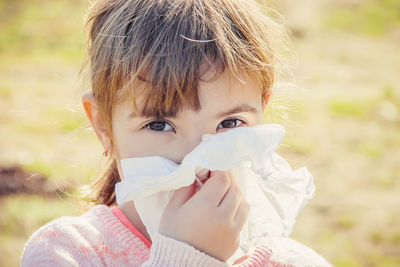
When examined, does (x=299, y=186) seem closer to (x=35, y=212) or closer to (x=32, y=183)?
(x=35, y=212)

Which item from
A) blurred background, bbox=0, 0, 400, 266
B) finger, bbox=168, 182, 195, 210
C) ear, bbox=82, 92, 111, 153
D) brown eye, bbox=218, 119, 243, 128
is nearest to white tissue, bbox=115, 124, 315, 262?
finger, bbox=168, 182, 195, 210

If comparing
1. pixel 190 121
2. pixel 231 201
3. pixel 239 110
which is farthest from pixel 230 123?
pixel 231 201

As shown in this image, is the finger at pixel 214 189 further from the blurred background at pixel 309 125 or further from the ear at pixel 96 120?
the blurred background at pixel 309 125

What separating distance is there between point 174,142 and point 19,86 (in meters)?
6.13

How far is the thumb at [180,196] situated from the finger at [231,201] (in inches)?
4.9

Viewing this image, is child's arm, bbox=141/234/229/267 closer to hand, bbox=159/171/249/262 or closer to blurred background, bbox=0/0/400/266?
hand, bbox=159/171/249/262

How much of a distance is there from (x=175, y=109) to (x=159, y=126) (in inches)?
4.4

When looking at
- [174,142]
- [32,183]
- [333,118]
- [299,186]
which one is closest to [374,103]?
[333,118]

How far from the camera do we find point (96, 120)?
2.16 metres

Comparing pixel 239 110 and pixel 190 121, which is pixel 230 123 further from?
pixel 190 121

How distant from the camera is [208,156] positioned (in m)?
1.71

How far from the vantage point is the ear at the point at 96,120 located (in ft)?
6.99

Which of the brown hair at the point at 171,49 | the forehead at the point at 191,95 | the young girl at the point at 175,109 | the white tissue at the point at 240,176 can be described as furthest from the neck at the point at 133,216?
the forehead at the point at 191,95

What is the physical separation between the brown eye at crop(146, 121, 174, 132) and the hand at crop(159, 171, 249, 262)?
22 centimetres
